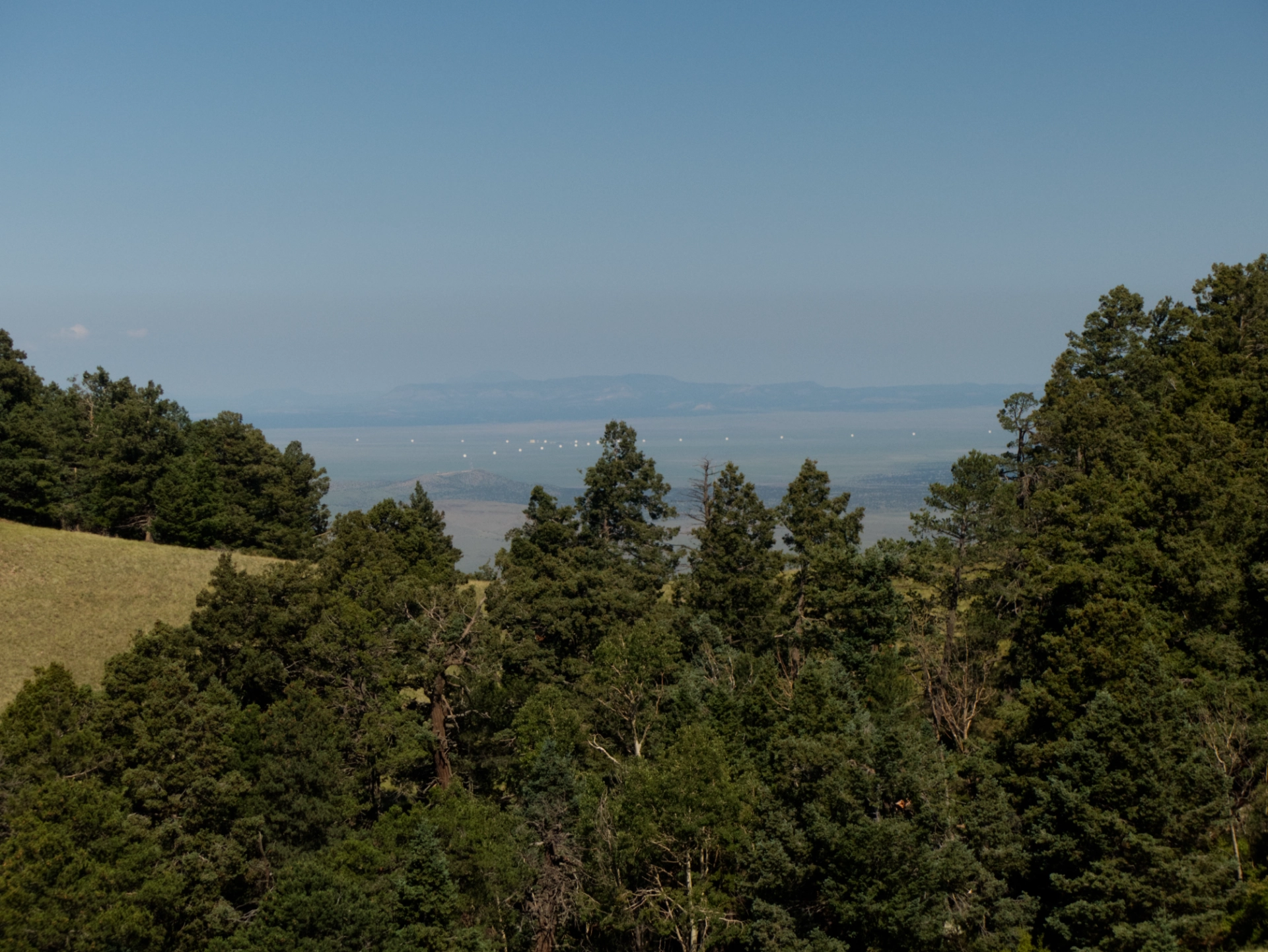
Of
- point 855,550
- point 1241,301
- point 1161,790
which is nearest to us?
point 1161,790

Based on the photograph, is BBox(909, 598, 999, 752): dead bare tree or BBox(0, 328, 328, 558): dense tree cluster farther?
BBox(0, 328, 328, 558): dense tree cluster

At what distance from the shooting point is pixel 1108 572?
34.2 metres

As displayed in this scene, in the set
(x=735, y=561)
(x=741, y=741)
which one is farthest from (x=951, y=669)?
(x=741, y=741)

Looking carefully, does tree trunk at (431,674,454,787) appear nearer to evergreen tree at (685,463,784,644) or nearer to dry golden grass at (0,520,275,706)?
evergreen tree at (685,463,784,644)

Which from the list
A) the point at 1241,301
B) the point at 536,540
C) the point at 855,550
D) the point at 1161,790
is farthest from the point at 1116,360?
the point at 1161,790

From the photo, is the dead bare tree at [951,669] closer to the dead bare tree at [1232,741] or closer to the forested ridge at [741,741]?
the forested ridge at [741,741]

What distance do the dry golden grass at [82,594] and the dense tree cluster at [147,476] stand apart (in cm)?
405

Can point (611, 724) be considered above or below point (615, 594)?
below

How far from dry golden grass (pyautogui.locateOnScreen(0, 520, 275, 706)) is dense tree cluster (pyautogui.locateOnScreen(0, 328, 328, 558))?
13.3ft

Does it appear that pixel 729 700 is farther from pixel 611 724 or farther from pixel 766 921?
pixel 766 921

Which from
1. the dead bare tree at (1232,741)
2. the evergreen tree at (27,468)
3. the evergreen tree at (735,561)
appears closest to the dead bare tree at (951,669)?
the evergreen tree at (735,561)

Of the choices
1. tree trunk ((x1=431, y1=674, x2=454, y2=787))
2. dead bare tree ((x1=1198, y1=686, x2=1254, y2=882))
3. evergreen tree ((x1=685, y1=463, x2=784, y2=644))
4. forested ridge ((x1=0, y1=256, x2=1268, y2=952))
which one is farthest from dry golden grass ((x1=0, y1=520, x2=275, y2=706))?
dead bare tree ((x1=1198, y1=686, x2=1254, y2=882))

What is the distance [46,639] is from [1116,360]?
67660 millimetres

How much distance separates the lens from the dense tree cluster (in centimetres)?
7481
